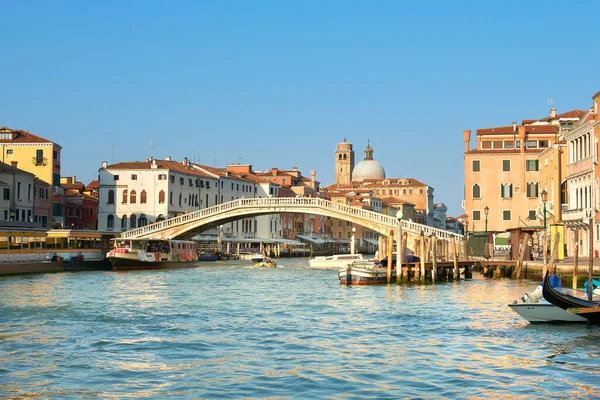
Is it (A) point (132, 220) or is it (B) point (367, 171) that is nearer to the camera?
(A) point (132, 220)

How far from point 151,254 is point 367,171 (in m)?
85.3

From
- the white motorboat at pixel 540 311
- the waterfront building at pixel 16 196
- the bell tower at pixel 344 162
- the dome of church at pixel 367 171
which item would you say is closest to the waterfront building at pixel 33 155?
the waterfront building at pixel 16 196

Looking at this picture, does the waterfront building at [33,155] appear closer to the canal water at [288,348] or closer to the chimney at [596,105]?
the canal water at [288,348]

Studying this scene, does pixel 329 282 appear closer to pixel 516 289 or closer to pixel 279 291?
pixel 279 291

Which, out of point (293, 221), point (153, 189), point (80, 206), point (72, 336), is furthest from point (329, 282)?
point (293, 221)

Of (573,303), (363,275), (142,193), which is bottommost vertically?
(573,303)

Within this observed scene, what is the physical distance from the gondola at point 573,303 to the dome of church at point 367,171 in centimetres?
10518

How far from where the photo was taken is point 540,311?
1488cm

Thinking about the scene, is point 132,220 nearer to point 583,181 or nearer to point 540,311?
point 583,181

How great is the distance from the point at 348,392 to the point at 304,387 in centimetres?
51

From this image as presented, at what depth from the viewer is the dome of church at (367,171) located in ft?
396

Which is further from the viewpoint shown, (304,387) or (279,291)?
(279,291)

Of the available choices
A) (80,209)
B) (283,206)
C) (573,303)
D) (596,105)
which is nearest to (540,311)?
(573,303)

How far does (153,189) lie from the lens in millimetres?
52719
